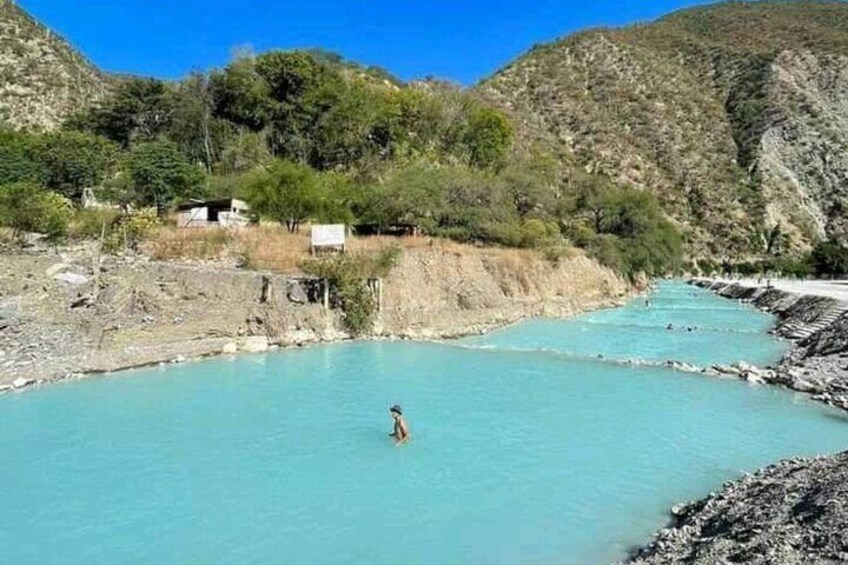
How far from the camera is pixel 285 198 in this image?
37.7 meters

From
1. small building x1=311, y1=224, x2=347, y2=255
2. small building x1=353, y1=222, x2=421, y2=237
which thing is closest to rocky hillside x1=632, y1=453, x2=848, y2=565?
small building x1=311, y1=224, x2=347, y2=255

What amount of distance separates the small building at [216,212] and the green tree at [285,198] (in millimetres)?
723

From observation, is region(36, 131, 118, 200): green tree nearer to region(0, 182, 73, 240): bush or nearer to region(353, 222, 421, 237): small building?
region(0, 182, 73, 240): bush

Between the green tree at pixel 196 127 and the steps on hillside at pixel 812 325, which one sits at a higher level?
the green tree at pixel 196 127

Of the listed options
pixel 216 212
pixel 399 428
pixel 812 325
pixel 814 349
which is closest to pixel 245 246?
pixel 216 212

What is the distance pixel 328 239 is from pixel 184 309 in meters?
8.68

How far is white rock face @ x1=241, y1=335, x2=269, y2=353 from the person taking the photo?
24.7 m

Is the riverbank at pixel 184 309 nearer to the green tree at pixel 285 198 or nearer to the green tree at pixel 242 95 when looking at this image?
the green tree at pixel 285 198

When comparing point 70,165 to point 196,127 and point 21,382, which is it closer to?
point 196,127

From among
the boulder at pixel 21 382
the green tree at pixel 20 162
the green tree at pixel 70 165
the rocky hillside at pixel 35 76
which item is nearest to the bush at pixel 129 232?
the boulder at pixel 21 382

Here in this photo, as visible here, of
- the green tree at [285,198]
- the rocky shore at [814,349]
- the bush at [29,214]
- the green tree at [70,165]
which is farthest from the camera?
the green tree at [70,165]

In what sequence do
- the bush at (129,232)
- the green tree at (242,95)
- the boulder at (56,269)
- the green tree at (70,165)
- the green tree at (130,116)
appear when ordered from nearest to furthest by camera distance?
the boulder at (56,269) → the bush at (129,232) → the green tree at (70,165) → the green tree at (242,95) → the green tree at (130,116)

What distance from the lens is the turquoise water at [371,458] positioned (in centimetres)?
932

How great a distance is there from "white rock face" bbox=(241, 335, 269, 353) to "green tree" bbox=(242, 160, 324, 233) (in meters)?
12.8
